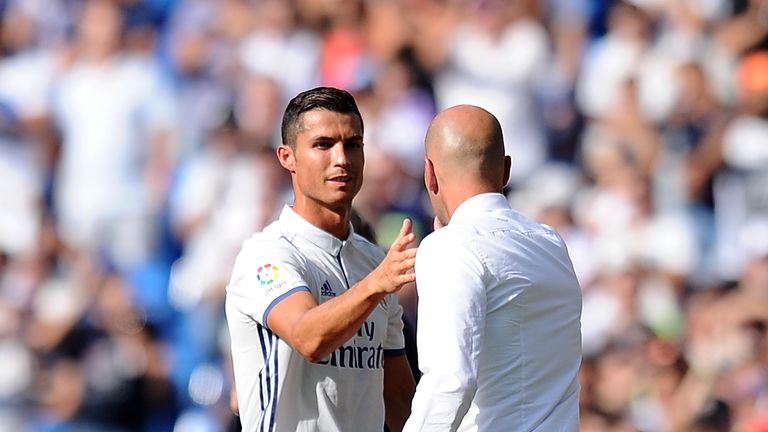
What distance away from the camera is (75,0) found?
379 inches

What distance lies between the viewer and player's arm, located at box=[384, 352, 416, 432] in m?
4.67

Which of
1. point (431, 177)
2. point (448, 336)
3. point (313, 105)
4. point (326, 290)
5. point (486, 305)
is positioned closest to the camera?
point (448, 336)

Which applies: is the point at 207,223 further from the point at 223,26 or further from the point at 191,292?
the point at 223,26


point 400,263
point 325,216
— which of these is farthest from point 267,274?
point 400,263

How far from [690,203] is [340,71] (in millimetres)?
2622

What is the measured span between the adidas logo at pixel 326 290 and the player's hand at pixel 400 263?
30.4 inches

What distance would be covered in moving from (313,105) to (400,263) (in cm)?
114

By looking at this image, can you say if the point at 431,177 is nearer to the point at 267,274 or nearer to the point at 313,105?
the point at 267,274

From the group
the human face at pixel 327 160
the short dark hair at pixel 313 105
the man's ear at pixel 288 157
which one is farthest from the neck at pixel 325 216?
the short dark hair at pixel 313 105

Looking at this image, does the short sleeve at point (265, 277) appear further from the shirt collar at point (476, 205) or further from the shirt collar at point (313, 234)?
the shirt collar at point (476, 205)

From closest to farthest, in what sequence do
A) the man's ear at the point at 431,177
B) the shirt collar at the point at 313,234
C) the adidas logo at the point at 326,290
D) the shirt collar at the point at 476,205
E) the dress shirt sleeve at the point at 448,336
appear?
the dress shirt sleeve at the point at 448,336 < the shirt collar at the point at 476,205 < the man's ear at the point at 431,177 < the adidas logo at the point at 326,290 < the shirt collar at the point at 313,234

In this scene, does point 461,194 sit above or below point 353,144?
below

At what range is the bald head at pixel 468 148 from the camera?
3.38 meters

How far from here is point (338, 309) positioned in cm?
382
